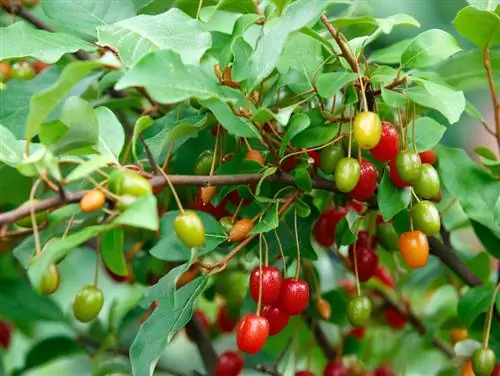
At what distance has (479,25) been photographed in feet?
3.01

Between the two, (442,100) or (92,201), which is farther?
(442,100)

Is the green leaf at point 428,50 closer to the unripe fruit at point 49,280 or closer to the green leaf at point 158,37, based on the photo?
the green leaf at point 158,37

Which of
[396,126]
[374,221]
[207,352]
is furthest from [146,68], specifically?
[207,352]

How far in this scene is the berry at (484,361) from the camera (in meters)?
0.96

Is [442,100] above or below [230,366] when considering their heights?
above

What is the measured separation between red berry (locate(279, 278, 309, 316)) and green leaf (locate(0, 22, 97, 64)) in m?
0.31

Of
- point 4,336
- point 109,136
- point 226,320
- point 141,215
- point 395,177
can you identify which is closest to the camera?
point 141,215

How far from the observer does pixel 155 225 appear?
62 cm

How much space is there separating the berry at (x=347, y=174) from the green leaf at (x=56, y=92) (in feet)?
0.86

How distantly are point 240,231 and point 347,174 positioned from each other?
12cm

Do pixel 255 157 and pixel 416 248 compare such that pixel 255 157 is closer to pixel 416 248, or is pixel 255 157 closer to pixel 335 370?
pixel 416 248

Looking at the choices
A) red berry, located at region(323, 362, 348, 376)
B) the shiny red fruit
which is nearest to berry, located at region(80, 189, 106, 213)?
the shiny red fruit

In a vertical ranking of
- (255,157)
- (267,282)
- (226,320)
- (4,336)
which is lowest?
(4,336)

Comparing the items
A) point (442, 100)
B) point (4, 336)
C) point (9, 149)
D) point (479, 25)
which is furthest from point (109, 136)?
point (4, 336)
